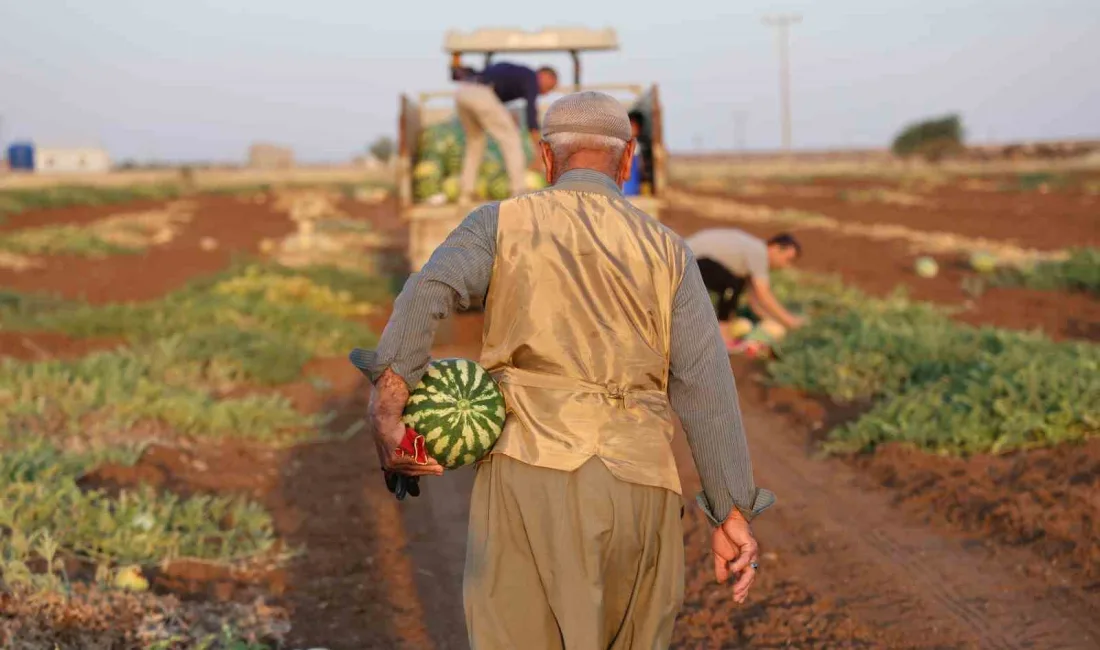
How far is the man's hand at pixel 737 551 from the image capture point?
2.94 meters

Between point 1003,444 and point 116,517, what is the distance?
4.70 m

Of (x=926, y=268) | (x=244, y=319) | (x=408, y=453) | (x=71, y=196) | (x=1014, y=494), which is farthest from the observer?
(x=71, y=196)

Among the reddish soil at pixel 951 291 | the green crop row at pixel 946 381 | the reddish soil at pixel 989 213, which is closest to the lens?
the green crop row at pixel 946 381

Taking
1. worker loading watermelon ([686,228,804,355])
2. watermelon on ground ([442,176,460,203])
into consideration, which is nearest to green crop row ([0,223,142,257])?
watermelon on ground ([442,176,460,203])

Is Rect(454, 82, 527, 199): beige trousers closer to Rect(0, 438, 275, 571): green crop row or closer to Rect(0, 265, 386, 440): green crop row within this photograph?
Rect(0, 265, 386, 440): green crop row

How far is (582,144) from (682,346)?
22.4 inches

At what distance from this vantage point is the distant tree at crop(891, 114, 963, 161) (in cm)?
8038

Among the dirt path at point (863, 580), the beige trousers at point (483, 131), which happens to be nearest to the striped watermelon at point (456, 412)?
the dirt path at point (863, 580)

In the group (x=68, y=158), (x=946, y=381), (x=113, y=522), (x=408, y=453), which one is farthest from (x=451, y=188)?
(x=68, y=158)

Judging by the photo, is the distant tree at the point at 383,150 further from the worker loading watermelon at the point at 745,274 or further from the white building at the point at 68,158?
the worker loading watermelon at the point at 745,274

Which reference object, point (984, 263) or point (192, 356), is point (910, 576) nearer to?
point (192, 356)

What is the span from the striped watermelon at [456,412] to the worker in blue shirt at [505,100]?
7.06 meters

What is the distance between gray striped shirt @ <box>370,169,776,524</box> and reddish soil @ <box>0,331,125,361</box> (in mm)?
7858

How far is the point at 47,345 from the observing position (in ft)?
35.1
